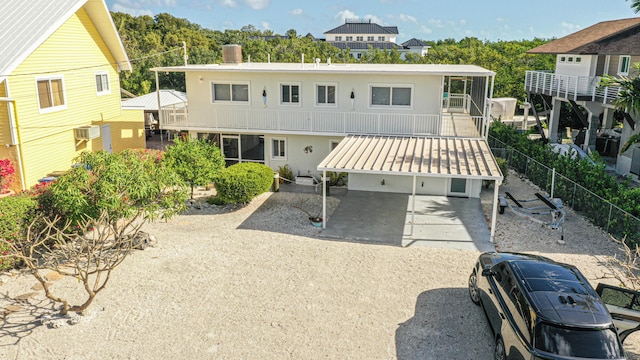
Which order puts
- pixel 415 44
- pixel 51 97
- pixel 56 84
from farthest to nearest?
pixel 415 44, pixel 56 84, pixel 51 97

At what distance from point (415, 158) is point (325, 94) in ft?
22.4

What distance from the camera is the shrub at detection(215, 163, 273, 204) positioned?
60.9 ft

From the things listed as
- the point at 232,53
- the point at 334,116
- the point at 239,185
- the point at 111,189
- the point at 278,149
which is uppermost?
the point at 232,53

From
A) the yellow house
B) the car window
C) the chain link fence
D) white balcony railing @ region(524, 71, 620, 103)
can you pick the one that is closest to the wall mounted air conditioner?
the yellow house

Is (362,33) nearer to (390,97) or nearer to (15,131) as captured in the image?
(390,97)

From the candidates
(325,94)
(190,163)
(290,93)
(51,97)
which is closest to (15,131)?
(51,97)

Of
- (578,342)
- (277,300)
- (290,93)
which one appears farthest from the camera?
(290,93)

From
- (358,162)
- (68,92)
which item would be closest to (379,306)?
(358,162)

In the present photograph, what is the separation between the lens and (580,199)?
18281 mm

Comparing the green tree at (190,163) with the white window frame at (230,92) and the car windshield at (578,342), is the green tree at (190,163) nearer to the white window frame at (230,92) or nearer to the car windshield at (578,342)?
the white window frame at (230,92)

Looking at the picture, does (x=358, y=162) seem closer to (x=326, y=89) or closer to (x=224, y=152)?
(x=326, y=89)

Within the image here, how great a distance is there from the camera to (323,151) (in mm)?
22531

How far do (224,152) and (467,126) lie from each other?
12.3 metres

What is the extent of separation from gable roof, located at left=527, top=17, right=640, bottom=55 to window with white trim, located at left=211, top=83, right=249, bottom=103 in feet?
65.8
